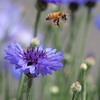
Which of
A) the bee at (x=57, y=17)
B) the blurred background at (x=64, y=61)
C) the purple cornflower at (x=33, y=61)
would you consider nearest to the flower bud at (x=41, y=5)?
the blurred background at (x=64, y=61)

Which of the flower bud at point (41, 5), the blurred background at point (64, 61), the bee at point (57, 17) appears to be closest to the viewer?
the bee at point (57, 17)

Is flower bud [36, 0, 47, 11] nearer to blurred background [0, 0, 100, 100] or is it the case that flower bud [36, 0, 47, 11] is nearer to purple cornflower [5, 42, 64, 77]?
blurred background [0, 0, 100, 100]

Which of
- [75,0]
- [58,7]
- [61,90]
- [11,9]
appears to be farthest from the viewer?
[11,9]

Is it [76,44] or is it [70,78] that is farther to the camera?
[76,44]

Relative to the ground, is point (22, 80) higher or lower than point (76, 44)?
lower

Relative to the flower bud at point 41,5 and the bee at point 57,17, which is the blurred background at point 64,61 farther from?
the bee at point 57,17

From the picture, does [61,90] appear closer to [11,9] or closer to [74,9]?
[74,9]

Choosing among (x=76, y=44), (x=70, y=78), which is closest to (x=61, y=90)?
(x=70, y=78)

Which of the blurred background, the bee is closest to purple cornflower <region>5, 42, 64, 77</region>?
the bee
